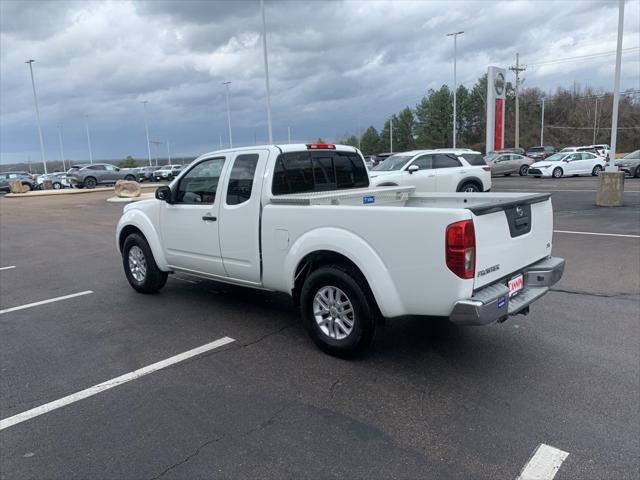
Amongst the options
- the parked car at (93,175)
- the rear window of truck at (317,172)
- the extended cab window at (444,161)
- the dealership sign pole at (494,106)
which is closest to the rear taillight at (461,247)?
the rear window of truck at (317,172)

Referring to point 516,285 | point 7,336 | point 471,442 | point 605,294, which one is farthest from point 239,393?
point 605,294

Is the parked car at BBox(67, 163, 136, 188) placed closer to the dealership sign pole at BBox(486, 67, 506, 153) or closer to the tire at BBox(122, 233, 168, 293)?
the dealership sign pole at BBox(486, 67, 506, 153)

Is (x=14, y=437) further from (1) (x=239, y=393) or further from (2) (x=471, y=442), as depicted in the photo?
(2) (x=471, y=442)

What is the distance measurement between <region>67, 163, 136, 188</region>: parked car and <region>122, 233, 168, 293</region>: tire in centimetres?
Result: 3361

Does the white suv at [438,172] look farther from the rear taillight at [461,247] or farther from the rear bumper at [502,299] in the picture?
the rear taillight at [461,247]

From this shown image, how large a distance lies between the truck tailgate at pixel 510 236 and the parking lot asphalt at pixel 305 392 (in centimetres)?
88

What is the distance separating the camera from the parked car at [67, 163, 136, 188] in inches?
1446

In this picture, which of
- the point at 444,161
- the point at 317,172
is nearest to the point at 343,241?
the point at 317,172

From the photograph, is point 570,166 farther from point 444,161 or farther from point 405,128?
point 405,128

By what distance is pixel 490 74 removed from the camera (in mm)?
41094

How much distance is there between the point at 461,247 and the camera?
343 centimetres

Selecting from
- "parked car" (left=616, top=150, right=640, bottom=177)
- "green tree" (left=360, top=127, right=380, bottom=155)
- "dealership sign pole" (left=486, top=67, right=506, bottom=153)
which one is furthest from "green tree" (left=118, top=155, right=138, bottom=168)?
"parked car" (left=616, top=150, right=640, bottom=177)

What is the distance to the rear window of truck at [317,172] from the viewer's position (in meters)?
5.05

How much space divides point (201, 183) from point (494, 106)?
134ft
